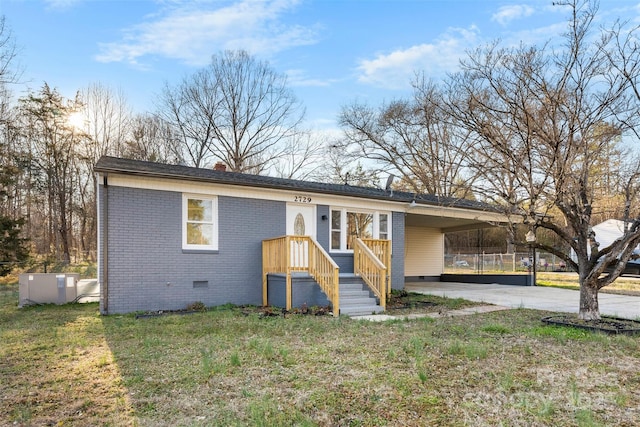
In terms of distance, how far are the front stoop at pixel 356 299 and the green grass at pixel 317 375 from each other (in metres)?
1.77

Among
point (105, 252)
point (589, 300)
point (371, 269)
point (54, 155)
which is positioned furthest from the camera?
point (54, 155)

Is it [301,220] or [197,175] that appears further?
[301,220]

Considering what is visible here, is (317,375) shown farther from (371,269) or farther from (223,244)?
(223,244)

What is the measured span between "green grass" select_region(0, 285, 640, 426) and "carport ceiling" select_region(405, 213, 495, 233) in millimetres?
8609

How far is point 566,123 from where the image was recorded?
6703mm

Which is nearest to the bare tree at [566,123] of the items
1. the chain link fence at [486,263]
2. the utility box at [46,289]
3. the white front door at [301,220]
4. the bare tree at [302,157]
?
the white front door at [301,220]

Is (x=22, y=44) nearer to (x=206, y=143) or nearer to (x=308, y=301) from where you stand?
(x=308, y=301)

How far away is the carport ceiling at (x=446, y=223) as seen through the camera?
1553 cm

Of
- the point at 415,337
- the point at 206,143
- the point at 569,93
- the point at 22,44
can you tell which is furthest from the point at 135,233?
the point at 206,143

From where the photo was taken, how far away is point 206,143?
1069 inches

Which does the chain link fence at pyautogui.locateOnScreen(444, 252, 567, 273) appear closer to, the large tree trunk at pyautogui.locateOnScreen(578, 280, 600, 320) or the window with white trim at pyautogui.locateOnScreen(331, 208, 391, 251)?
the window with white trim at pyautogui.locateOnScreen(331, 208, 391, 251)

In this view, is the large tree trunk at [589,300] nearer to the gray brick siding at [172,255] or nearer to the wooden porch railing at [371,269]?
the wooden porch railing at [371,269]

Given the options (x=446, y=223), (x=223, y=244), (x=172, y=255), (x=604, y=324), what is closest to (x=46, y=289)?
(x=172, y=255)

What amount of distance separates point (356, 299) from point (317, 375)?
4999 mm
